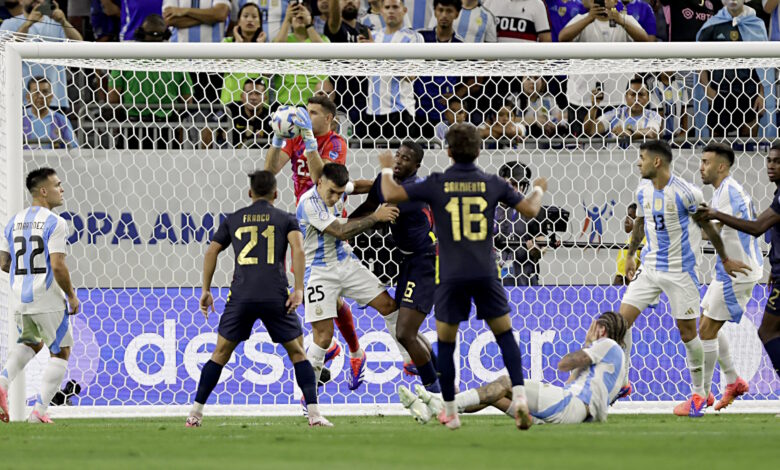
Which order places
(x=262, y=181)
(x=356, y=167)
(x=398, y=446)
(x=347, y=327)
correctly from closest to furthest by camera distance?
(x=398, y=446) < (x=262, y=181) < (x=347, y=327) < (x=356, y=167)

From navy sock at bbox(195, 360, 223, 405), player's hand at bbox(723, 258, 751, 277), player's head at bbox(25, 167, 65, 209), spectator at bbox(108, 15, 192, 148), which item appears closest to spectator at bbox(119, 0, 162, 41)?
spectator at bbox(108, 15, 192, 148)

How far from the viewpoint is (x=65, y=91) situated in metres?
12.3

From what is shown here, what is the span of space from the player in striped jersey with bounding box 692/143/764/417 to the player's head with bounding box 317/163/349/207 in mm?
3001

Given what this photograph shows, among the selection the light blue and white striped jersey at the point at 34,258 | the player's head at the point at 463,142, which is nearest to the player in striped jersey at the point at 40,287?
the light blue and white striped jersey at the point at 34,258

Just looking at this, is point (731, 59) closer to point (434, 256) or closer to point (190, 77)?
point (434, 256)

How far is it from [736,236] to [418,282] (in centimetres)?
278

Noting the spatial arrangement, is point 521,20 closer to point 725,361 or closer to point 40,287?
point 725,361

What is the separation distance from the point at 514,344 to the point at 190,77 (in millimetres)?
6479

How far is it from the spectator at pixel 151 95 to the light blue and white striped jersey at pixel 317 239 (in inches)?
113

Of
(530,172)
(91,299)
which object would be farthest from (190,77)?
(530,172)

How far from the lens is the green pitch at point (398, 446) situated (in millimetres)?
5773

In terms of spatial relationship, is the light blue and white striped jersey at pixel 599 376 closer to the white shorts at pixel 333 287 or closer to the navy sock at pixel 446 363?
the navy sock at pixel 446 363

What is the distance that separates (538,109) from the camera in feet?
41.8

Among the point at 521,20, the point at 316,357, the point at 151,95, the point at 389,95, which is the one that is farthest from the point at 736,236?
the point at 151,95
